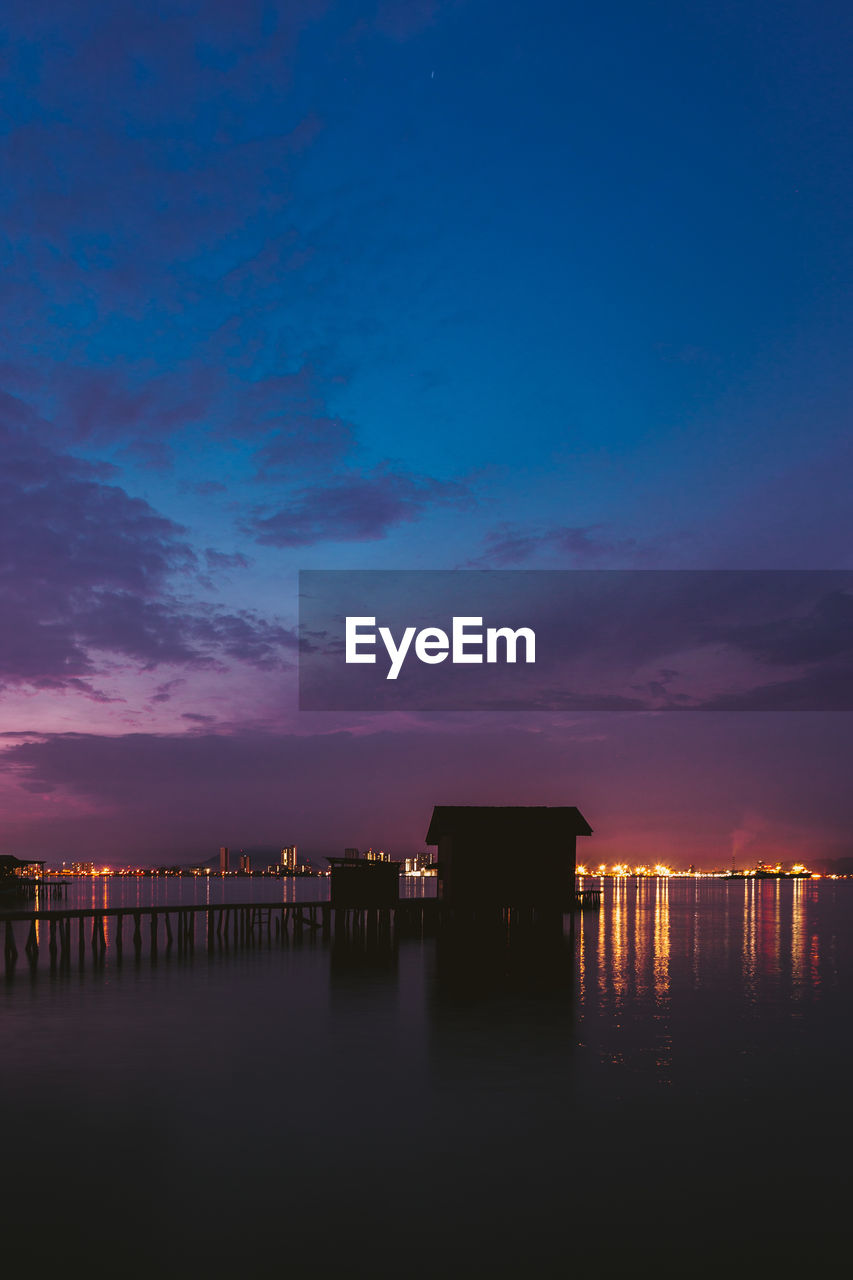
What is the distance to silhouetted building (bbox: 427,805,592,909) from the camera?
5225 cm

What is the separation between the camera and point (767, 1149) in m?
16.6

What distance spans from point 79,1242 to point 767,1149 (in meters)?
11.4

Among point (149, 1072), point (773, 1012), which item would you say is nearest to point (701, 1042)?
point (773, 1012)

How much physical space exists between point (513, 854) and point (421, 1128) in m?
35.6

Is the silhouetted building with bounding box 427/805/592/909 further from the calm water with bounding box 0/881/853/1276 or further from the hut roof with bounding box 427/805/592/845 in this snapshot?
the calm water with bounding box 0/881/853/1276

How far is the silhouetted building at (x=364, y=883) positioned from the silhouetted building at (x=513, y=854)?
138 inches

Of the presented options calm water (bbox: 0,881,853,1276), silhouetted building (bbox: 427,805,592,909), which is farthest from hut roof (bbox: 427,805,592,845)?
calm water (bbox: 0,881,853,1276)

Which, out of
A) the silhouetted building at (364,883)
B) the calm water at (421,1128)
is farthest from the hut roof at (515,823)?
the calm water at (421,1128)

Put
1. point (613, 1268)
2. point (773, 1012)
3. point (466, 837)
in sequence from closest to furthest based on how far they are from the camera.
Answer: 1. point (613, 1268)
2. point (773, 1012)
3. point (466, 837)

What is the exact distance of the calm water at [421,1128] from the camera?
500 inches

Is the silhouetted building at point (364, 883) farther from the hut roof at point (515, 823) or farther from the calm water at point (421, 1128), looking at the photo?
the calm water at point (421, 1128)

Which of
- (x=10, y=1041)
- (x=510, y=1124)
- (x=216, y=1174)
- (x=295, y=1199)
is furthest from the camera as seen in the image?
(x=10, y=1041)

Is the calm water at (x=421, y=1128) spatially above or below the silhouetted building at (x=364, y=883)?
above

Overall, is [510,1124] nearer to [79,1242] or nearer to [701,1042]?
[79,1242]
